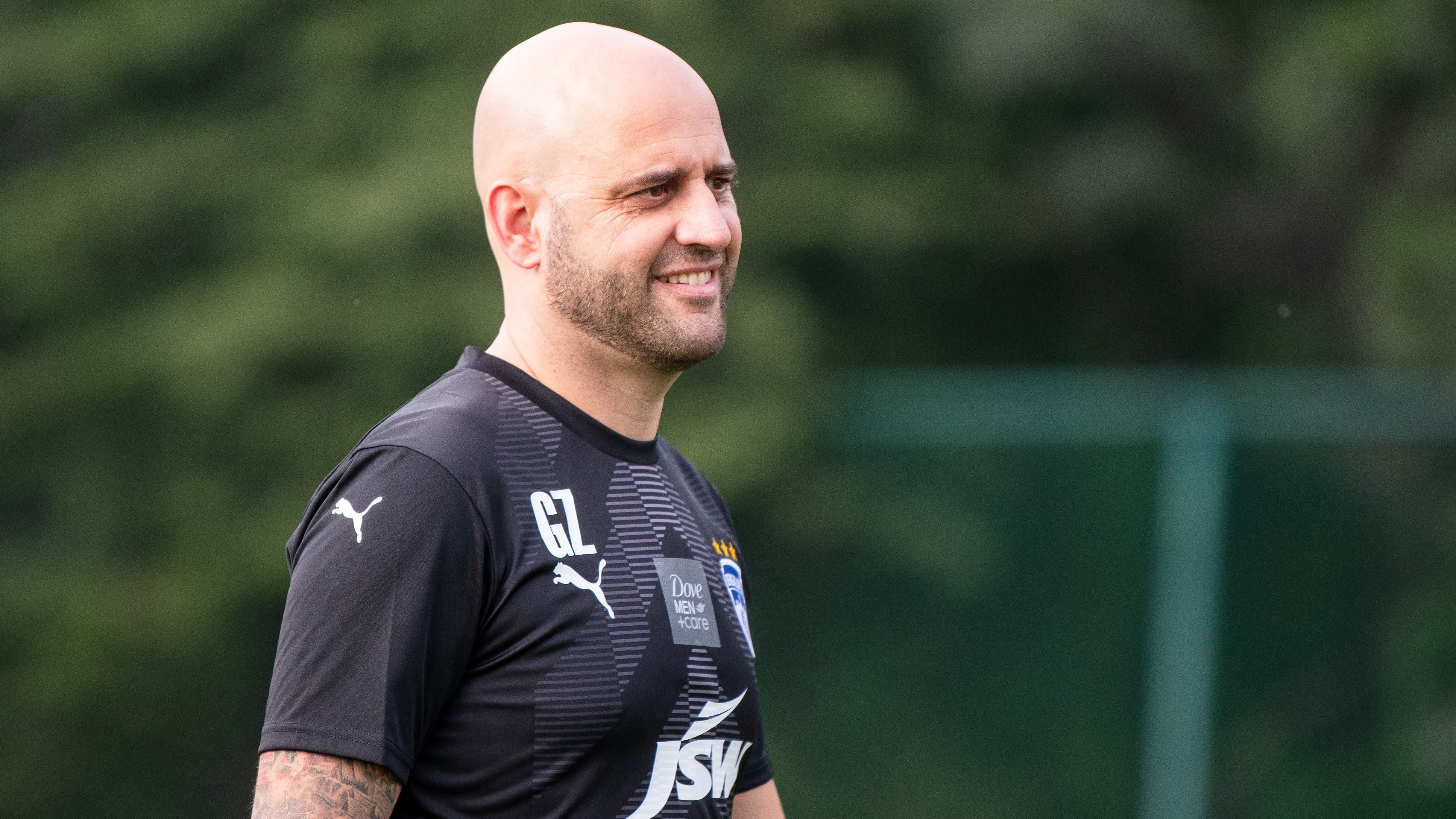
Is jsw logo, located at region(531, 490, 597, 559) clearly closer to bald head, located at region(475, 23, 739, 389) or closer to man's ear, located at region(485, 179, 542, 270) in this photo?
bald head, located at region(475, 23, 739, 389)

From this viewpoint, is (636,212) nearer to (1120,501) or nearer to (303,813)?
(303,813)

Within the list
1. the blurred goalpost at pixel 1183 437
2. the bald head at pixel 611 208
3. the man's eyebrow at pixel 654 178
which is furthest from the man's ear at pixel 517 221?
the blurred goalpost at pixel 1183 437

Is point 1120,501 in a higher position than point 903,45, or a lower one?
lower

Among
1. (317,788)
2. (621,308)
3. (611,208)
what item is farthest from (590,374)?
(317,788)

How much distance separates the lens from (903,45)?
750cm

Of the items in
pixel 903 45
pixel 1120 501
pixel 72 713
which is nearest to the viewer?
pixel 1120 501

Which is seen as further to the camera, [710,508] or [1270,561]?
[1270,561]

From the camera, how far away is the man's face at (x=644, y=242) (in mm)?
1981

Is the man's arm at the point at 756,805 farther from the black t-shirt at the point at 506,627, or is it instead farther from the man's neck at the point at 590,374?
the man's neck at the point at 590,374

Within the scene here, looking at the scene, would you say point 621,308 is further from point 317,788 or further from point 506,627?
point 317,788

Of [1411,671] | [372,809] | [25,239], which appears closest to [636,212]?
[372,809]

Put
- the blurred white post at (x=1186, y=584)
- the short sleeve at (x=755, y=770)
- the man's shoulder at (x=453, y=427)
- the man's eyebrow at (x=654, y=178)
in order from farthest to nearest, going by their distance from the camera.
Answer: the blurred white post at (x=1186, y=584)
the short sleeve at (x=755, y=770)
the man's eyebrow at (x=654, y=178)
the man's shoulder at (x=453, y=427)

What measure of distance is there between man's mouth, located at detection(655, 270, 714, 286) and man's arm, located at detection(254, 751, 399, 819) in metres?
0.74

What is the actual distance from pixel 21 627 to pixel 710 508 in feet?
16.2
